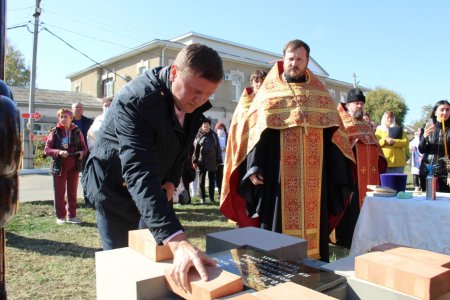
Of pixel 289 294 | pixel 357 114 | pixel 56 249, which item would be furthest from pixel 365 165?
pixel 289 294

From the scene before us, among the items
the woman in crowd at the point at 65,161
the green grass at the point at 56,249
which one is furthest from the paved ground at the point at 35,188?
the green grass at the point at 56,249

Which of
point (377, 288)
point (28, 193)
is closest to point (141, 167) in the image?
point (377, 288)

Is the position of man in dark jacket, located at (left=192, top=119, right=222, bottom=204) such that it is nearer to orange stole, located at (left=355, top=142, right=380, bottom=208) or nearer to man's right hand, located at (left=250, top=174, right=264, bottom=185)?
orange stole, located at (left=355, top=142, right=380, bottom=208)

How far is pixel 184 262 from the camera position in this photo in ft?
4.17

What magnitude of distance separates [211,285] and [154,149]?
67cm

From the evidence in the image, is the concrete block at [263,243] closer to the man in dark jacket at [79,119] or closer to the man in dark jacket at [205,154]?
the man in dark jacket at [79,119]

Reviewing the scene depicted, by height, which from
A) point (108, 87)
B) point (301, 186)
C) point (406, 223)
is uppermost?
point (108, 87)

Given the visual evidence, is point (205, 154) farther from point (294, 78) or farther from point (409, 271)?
point (409, 271)

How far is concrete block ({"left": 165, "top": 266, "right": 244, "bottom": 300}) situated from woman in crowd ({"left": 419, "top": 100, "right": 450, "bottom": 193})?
4.50 meters

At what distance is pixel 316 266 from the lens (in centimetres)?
161

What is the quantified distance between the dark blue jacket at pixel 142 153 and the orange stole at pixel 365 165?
12.0 feet

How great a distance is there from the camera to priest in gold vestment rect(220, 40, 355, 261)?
3.54 m

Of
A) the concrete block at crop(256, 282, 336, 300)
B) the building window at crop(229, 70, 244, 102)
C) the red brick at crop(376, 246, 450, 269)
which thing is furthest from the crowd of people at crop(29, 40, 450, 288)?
the building window at crop(229, 70, 244, 102)

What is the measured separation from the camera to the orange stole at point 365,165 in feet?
17.6
